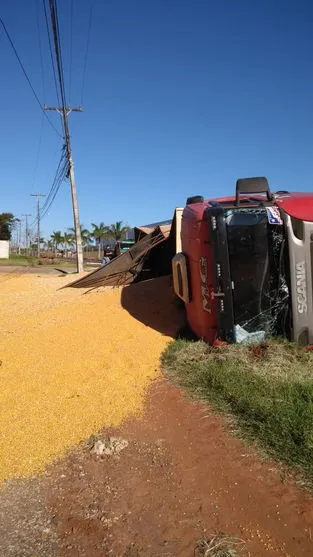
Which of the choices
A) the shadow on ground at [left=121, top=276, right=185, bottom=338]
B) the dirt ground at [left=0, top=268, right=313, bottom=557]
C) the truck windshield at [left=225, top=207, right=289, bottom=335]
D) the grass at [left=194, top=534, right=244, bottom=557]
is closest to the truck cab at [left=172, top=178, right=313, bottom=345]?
the truck windshield at [left=225, top=207, right=289, bottom=335]

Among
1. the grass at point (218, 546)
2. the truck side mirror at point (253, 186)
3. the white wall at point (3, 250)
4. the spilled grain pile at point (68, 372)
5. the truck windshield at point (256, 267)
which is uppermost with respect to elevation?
the white wall at point (3, 250)

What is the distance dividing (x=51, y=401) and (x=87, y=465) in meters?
1.25

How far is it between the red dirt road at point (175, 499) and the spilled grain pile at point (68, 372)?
16.2 inches

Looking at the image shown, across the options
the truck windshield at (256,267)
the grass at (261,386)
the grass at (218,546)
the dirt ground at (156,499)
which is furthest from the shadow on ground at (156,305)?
the grass at (218,546)

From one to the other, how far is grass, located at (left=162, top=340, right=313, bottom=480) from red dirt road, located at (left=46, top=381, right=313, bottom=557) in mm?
225

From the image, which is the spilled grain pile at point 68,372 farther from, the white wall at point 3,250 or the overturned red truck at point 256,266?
the white wall at point 3,250

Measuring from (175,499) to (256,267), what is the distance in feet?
10.0

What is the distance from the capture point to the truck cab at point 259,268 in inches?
203

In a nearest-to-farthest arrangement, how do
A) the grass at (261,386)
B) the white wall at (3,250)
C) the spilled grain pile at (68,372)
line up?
the grass at (261,386) → the spilled grain pile at (68,372) → the white wall at (3,250)

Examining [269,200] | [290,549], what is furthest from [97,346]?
[290,549]

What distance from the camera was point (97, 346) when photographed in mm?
6102

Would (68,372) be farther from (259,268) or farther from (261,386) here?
(259,268)

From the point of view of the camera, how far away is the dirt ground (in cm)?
247

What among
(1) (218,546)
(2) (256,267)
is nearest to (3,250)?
(2) (256,267)
